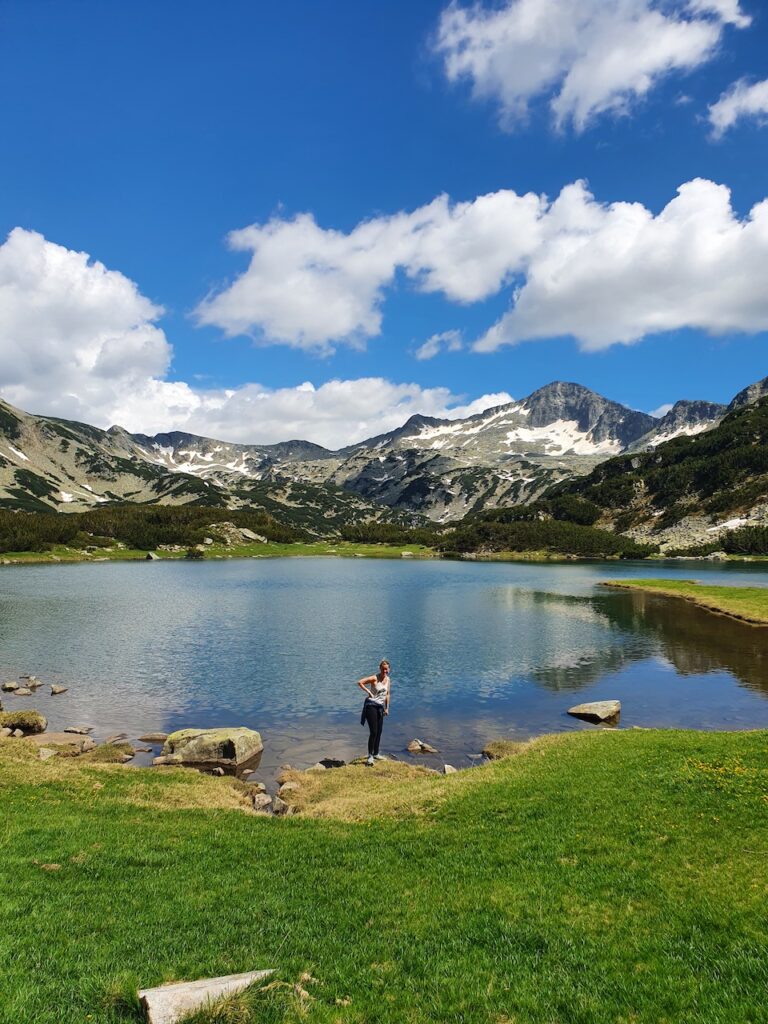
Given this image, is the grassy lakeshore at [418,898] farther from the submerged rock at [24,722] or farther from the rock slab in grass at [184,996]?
the submerged rock at [24,722]

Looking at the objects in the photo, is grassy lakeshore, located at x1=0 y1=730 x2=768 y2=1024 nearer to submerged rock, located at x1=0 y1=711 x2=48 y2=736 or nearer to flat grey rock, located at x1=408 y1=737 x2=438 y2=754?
flat grey rock, located at x1=408 y1=737 x2=438 y2=754

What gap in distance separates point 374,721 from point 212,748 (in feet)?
32.0

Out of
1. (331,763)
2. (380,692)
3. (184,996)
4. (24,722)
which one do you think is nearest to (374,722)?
(380,692)

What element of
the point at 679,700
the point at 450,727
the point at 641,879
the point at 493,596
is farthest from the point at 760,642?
the point at 641,879

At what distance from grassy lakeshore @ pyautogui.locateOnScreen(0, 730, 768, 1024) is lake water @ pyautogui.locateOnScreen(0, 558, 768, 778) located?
12.2 m

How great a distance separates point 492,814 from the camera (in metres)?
21.2

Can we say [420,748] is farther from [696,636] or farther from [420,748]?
[696,636]

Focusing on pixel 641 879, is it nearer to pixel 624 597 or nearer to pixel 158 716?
pixel 158 716

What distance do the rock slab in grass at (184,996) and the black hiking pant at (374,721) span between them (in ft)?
72.1

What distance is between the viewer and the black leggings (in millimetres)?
32688

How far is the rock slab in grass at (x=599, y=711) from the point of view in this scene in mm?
41094

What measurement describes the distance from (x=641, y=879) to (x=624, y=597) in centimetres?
10744

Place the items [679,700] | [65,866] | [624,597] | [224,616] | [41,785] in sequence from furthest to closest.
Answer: [624,597], [224,616], [679,700], [41,785], [65,866]

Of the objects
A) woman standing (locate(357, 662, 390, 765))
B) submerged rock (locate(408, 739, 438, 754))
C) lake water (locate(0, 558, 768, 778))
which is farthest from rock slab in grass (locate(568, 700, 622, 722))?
woman standing (locate(357, 662, 390, 765))
